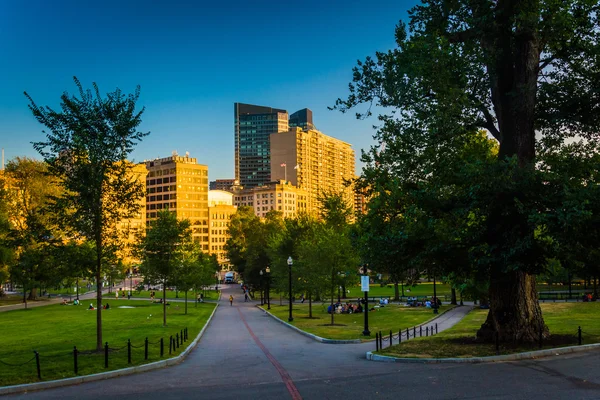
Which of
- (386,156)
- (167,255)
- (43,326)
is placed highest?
(386,156)

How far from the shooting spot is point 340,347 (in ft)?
79.5

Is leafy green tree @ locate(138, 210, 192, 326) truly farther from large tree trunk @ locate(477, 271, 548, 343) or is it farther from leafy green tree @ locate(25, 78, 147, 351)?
large tree trunk @ locate(477, 271, 548, 343)

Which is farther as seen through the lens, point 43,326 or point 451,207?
point 43,326

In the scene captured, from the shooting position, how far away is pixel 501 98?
2105cm

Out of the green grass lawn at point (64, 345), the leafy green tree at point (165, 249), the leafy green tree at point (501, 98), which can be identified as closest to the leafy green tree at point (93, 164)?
the green grass lawn at point (64, 345)

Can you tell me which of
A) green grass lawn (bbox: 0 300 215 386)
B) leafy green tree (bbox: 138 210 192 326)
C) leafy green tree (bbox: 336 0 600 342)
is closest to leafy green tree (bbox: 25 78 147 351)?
green grass lawn (bbox: 0 300 215 386)

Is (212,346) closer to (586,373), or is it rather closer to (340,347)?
(340,347)

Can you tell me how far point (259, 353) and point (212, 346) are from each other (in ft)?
15.5

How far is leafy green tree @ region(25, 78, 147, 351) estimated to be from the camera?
20.9 m

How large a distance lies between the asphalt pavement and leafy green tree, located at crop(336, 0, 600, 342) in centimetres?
375

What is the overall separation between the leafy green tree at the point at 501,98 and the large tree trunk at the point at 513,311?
0.04 meters

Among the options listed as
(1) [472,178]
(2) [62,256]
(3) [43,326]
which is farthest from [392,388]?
(3) [43,326]

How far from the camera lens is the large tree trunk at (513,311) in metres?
19.7

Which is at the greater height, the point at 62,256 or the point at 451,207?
the point at 451,207
